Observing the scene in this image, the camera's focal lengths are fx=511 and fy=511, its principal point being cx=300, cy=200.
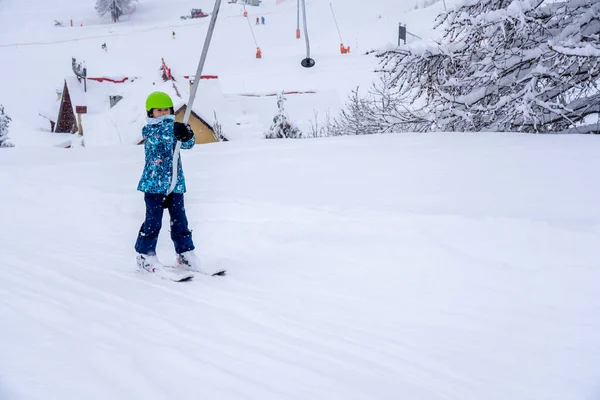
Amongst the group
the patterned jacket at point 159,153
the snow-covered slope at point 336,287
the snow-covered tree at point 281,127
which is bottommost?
the snow-covered slope at point 336,287

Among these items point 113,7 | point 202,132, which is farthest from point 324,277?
point 113,7

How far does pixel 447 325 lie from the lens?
3.43 meters

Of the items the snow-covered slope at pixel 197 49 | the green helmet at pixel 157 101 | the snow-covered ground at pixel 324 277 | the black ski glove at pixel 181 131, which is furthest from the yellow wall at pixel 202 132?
the black ski glove at pixel 181 131

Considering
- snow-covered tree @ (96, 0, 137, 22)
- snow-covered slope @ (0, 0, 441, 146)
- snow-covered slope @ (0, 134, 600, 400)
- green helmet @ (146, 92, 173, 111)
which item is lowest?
snow-covered slope @ (0, 134, 600, 400)

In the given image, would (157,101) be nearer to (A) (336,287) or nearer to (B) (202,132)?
(A) (336,287)

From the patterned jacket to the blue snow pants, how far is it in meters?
0.11

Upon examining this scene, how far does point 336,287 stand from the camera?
4.21 m

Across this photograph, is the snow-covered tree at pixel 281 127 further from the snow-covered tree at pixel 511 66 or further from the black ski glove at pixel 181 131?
the black ski glove at pixel 181 131

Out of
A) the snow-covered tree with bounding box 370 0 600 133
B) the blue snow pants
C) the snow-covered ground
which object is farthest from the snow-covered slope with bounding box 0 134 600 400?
the snow-covered tree with bounding box 370 0 600 133

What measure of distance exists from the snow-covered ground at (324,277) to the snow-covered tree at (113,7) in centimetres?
6140

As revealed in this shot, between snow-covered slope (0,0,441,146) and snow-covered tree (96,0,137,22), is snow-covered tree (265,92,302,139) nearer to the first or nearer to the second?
snow-covered slope (0,0,441,146)

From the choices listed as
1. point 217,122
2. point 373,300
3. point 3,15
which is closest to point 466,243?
point 373,300

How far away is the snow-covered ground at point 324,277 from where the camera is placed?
263 cm

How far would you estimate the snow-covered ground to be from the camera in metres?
2.63
